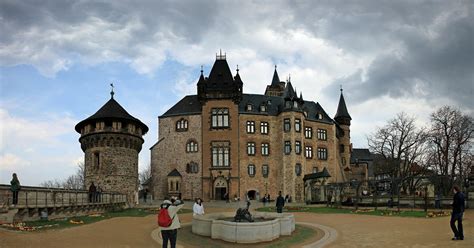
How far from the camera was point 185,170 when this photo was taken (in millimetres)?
60281

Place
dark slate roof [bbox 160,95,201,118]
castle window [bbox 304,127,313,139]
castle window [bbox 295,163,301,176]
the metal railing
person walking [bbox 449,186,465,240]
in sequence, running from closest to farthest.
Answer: person walking [bbox 449,186,465,240]
the metal railing
castle window [bbox 295,163,301,176]
dark slate roof [bbox 160,95,201,118]
castle window [bbox 304,127,313,139]

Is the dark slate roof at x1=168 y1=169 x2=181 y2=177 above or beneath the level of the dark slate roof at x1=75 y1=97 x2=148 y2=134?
beneath

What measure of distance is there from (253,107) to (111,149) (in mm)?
24695

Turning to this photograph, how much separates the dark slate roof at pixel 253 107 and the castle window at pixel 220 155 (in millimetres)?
5503

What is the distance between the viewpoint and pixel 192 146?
60.8 m

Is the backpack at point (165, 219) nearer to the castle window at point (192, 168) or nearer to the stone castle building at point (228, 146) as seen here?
the stone castle building at point (228, 146)

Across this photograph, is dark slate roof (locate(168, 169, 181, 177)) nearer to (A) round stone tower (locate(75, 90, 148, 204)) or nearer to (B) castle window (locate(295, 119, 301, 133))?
(A) round stone tower (locate(75, 90, 148, 204))

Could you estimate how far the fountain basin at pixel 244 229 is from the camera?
19.2 m

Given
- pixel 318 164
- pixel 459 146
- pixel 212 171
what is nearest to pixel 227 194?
pixel 212 171

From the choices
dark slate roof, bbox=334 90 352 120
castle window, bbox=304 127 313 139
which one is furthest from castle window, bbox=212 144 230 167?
dark slate roof, bbox=334 90 352 120

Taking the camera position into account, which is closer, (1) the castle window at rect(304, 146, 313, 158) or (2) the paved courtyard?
(2) the paved courtyard

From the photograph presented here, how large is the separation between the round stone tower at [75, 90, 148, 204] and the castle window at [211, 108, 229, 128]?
1611 centimetres

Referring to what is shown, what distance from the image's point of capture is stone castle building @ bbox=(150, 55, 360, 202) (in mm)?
59719

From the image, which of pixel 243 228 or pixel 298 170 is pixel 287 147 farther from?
pixel 243 228
